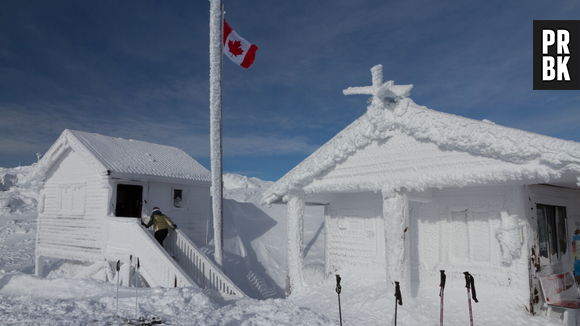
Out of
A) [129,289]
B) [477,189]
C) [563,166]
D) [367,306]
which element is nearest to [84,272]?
[129,289]

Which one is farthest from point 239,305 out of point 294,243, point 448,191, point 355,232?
point 448,191

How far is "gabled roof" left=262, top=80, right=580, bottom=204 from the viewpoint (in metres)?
6.26

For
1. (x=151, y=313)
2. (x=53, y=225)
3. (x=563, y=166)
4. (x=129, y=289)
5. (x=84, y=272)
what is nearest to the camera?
(x=563, y=166)

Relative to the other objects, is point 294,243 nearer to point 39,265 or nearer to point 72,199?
point 72,199

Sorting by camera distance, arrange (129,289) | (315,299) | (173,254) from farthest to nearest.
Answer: (173,254)
(315,299)
(129,289)

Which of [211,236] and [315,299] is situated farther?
[211,236]

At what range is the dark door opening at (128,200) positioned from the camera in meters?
15.1

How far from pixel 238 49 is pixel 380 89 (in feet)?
20.9

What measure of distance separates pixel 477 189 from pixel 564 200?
2.72m

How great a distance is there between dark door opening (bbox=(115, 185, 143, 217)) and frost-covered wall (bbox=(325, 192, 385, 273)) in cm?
828

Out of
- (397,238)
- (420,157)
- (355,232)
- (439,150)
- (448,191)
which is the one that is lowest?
(355,232)

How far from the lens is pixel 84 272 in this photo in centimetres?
1251

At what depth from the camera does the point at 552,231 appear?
29.6 feet

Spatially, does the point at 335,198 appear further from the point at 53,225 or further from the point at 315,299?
the point at 53,225
